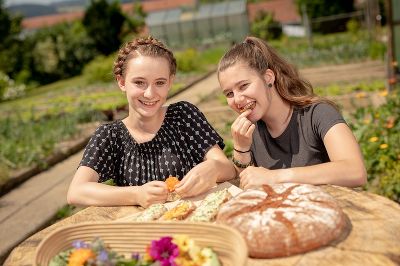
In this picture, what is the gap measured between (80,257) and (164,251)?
8.6 inches

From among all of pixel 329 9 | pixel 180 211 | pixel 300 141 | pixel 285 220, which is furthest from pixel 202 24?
pixel 285 220

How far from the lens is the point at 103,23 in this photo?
25188mm

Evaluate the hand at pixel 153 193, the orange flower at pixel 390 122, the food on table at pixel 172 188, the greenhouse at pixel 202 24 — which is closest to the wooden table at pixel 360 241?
the hand at pixel 153 193

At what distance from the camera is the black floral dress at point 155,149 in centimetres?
234

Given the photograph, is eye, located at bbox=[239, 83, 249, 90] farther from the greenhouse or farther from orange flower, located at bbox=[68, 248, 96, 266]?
the greenhouse

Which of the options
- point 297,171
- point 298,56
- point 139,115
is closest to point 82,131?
point 139,115

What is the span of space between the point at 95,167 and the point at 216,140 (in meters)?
0.59

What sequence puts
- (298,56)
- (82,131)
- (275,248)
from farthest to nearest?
(298,56), (82,131), (275,248)

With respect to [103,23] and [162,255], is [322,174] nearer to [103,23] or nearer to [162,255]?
[162,255]

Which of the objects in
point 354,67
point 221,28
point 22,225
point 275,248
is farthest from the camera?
point 221,28

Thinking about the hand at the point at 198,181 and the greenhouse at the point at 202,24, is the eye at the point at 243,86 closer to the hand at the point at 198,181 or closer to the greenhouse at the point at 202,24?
the hand at the point at 198,181

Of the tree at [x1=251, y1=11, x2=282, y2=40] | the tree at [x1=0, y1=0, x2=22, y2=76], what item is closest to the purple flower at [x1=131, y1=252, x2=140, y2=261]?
the tree at [x1=0, y1=0, x2=22, y2=76]

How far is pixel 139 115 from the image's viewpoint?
234 cm

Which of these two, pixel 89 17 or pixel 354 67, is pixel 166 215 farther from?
pixel 89 17
